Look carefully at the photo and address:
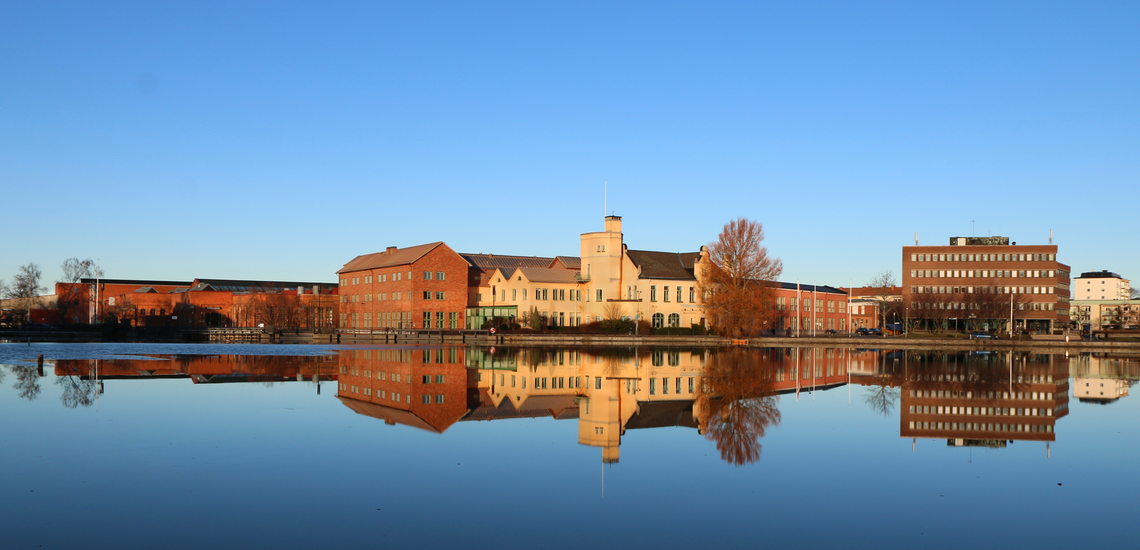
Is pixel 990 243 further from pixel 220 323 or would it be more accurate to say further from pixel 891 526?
pixel 891 526

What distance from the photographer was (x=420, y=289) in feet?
289

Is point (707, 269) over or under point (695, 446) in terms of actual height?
over

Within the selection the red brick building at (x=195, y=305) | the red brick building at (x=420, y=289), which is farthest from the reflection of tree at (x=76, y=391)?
the red brick building at (x=195, y=305)

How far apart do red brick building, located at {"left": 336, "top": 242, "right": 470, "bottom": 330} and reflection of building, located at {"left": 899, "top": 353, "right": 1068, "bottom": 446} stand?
57166 mm

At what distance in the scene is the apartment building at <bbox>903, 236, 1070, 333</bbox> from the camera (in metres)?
124

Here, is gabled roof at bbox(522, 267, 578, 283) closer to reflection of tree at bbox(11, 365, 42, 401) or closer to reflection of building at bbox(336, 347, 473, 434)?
reflection of building at bbox(336, 347, 473, 434)

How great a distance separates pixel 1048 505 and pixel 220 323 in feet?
405

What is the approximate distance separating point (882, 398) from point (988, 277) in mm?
111484

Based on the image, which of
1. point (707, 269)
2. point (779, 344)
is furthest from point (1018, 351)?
point (707, 269)

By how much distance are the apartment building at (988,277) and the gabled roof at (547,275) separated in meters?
59.2

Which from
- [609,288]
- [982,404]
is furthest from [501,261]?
[982,404]

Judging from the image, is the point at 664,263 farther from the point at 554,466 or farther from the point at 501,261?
the point at 554,466

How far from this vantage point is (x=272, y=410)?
21281mm

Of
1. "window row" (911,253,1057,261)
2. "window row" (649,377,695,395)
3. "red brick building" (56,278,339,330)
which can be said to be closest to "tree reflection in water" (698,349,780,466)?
"window row" (649,377,695,395)
